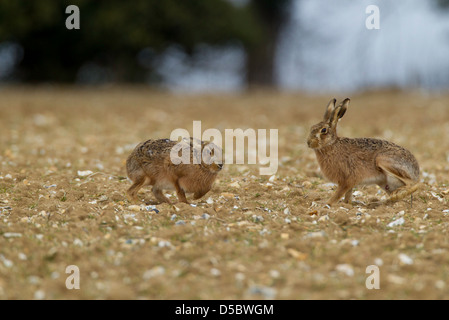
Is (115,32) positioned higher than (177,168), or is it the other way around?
(115,32)

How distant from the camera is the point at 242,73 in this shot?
84.4ft

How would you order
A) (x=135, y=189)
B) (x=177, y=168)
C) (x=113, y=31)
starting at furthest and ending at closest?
(x=113, y=31)
(x=135, y=189)
(x=177, y=168)

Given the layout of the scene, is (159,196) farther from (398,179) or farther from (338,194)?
(398,179)

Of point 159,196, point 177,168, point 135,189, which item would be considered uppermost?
point 177,168

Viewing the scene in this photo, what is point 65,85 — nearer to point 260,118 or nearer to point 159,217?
point 260,118

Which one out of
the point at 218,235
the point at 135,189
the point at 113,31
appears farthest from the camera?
the point at 113,31

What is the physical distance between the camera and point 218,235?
5.33 metres

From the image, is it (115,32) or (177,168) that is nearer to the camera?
(177,168)

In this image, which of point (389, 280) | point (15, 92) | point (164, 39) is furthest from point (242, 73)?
point (389, 280)

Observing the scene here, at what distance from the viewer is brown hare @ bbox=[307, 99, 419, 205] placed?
645cm

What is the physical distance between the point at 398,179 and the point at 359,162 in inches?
19.5

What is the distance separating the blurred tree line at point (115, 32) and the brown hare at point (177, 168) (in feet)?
47.6

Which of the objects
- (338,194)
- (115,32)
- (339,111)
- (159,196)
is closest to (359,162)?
(338,194)

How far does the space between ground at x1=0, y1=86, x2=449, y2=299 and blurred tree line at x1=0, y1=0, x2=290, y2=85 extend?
35.2 ft
